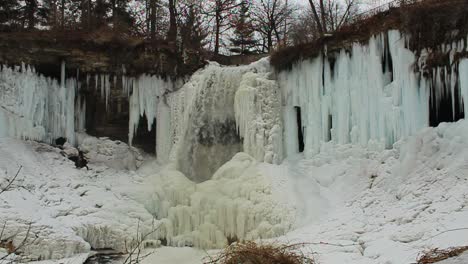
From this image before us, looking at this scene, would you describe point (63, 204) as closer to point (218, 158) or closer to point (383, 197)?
point (218, 158)

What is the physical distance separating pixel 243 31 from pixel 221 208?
20.4m

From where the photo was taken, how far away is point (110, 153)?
16.5m

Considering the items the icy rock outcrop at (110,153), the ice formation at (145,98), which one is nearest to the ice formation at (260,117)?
the ice formation at (145,98)

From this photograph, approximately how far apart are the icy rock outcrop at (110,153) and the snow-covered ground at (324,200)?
67 centimetres

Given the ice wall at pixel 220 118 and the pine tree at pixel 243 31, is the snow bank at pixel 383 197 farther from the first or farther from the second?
the pine tree at pixel 243 31

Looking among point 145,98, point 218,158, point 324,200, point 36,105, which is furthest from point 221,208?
point 36,105

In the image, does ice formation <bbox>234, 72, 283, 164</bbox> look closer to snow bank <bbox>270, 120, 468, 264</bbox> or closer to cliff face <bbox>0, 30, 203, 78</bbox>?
snow bank <bbox>270, 120, 468, 264</bbox>

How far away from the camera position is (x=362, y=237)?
376 inches

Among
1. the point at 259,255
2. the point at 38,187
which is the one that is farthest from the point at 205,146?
the point at 259,255

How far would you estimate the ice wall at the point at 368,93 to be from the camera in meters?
11.9

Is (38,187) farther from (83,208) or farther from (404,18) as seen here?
(404,18)

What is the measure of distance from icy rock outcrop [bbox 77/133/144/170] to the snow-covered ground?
2.19ft

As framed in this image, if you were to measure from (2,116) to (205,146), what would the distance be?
21.6 feet

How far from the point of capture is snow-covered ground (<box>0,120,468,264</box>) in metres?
8.91
